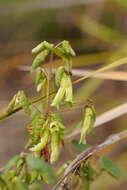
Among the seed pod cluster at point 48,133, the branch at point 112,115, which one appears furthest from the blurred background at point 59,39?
the seed pod cluster at point 48,133

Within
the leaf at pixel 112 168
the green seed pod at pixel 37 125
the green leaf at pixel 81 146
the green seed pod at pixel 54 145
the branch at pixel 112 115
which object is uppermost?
the green seed pod at pixel 37 125

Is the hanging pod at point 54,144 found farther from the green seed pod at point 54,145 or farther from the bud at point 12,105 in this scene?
the bud at point 12,105

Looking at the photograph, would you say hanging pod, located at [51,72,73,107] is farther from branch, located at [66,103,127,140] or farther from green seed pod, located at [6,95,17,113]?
branch, located at [66,103,127,140]

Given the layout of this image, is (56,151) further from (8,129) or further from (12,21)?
(12,21)

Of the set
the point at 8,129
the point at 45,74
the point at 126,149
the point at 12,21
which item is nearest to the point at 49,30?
the point at 12,21

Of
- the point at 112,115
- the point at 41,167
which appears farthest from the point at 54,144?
the point at 112,115

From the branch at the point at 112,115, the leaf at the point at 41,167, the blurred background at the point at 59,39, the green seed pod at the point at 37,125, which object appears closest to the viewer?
the leaf at the point at 41,167

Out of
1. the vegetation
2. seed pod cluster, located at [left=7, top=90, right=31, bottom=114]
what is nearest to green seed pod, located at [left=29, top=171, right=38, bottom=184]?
the vegetation
